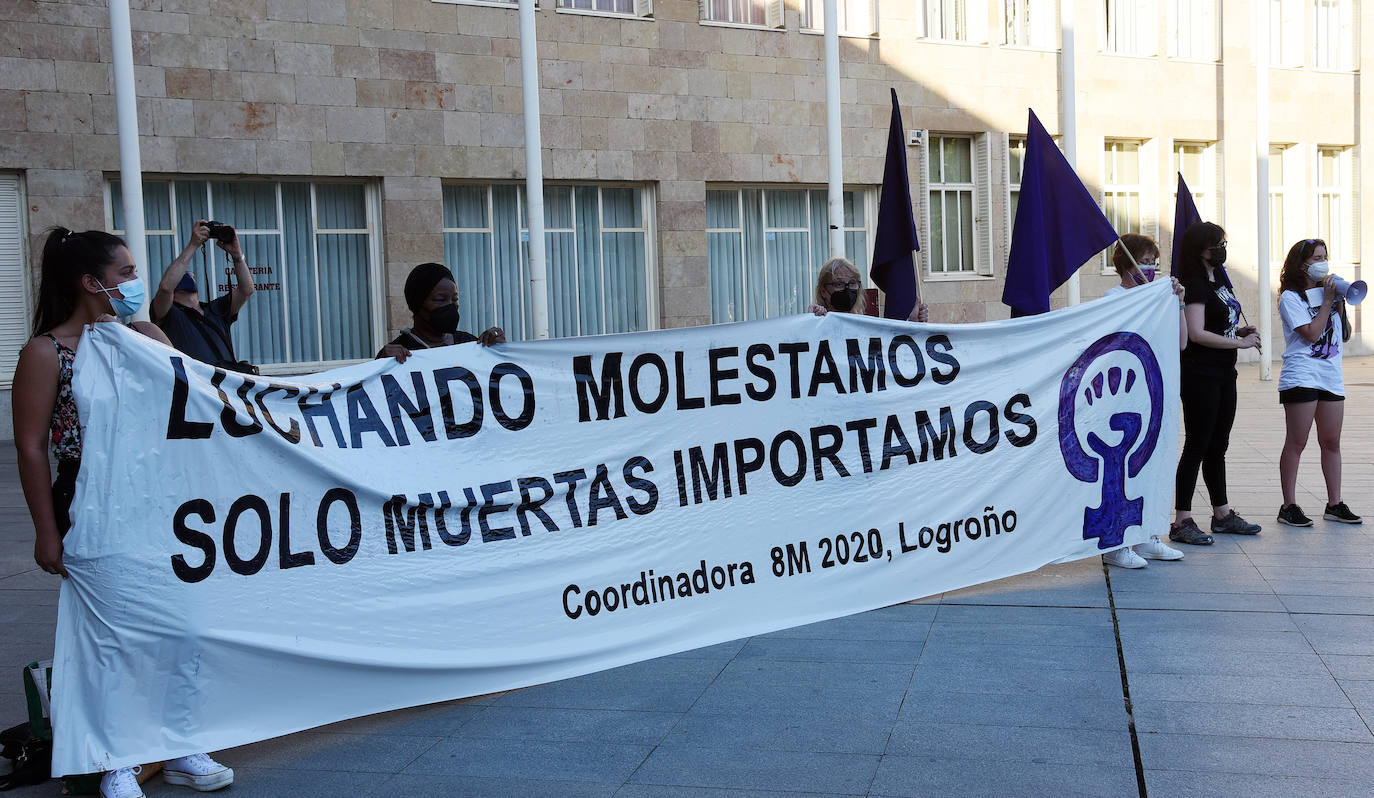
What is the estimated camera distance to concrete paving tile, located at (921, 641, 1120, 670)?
5227 mm

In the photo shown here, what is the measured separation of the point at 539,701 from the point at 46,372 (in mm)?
2119

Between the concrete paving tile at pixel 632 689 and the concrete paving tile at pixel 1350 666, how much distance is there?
Answer: 2434 mm

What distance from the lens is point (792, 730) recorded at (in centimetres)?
Result: 456

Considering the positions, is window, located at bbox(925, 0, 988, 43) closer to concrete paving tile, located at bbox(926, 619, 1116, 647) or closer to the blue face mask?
concrete paving tile, located at bbox(926, 619, 1116, 647)

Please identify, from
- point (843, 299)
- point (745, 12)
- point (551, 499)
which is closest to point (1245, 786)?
point (551, 499)

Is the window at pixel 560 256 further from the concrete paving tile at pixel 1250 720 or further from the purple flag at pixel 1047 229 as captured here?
the concrete paving tile at pixel 1250 720

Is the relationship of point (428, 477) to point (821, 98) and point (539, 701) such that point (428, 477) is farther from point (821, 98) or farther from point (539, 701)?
point (821, 98)

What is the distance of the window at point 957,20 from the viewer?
69.2ft

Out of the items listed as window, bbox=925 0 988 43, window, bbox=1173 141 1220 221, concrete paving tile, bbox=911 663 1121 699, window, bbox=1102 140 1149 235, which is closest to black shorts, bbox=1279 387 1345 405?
concrete paving tile, bbox=911 663 1121 699

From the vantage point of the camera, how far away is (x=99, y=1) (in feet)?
49.6

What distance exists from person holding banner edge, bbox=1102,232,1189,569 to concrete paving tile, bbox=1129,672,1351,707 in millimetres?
1997

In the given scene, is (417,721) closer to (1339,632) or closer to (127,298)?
(127,298)

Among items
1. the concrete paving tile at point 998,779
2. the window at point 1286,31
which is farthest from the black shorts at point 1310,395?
the window at point 1286,31

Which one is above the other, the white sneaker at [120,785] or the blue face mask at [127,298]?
the blue face mask at [127,298]
